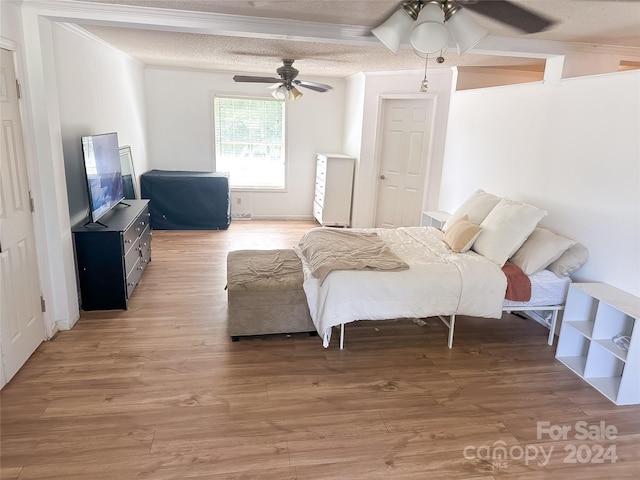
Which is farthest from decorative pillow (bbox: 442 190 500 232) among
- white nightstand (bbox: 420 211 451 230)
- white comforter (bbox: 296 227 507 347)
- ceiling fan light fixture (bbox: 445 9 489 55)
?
ceiling fan light fixture (bbox: 445 9 489 55)

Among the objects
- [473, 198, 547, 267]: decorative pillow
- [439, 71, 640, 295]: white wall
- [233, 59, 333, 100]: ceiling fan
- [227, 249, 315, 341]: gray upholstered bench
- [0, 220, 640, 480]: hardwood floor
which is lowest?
[0, 220, 640, 480]: hardwood floor

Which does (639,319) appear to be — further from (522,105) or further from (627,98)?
(522,105)

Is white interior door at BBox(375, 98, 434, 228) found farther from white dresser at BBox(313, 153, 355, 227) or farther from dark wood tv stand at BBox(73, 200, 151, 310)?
dark wood tv stand at BBox(73, 200, 151, 310)

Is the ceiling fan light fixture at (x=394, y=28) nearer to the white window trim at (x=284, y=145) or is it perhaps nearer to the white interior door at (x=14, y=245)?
the white interior door at (x=14, y=245)

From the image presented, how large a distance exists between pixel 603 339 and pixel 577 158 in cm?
139

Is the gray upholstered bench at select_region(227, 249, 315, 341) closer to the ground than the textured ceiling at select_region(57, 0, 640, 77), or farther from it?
closer to the ground

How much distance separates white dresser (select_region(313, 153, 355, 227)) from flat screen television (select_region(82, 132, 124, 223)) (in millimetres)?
Answer: 3095

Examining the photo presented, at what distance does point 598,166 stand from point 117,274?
3.88 m

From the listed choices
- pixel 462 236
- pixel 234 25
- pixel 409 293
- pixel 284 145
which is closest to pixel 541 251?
pixel 462 236

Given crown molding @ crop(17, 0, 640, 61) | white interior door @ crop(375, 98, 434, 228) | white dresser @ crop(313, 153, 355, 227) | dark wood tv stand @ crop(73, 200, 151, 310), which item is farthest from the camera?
white dresser @ crop(313, 153, 355, 227)

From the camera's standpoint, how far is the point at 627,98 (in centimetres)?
290

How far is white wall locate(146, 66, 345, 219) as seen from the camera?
6.61 meters

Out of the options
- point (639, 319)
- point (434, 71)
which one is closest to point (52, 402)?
point (639, 319)

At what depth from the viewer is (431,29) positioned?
2.35 meters
